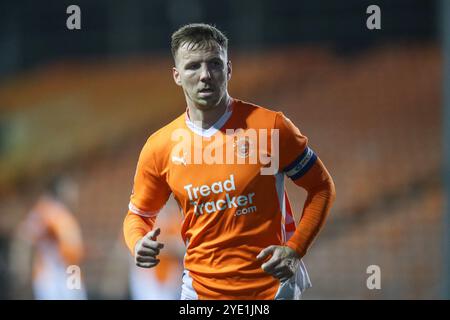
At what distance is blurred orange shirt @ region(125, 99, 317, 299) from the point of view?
3.30 meters

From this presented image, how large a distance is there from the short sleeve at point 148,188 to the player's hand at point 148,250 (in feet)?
0.93

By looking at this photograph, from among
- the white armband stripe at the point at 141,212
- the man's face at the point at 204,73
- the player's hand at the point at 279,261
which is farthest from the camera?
the white armband stripe at the point at 141,212

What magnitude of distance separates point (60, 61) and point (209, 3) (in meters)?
3.20

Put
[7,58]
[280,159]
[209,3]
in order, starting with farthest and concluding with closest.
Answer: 1. [7,58]
2. [209,3]
3. [280,159]

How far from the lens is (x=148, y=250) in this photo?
321 centimetres

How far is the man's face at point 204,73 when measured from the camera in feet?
10.8

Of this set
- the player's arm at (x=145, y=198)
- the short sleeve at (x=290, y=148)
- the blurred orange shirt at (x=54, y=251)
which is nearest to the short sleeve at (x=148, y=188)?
the player's arm at (x=145, y=198)

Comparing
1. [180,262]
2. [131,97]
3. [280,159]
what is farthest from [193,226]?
[131,97]

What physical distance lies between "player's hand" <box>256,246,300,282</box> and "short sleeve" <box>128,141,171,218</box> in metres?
0.54

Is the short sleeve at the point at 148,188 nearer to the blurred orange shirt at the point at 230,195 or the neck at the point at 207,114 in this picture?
the blurred orange shirt at the point at 230,195

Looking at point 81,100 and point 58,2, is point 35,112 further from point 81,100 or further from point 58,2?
point 58,2

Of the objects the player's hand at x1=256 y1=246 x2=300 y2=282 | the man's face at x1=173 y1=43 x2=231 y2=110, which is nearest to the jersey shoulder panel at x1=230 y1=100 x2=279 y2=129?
the man's face at x1=173 y1=43 x2=231 y2=110

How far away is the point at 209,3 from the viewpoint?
37.7 feet

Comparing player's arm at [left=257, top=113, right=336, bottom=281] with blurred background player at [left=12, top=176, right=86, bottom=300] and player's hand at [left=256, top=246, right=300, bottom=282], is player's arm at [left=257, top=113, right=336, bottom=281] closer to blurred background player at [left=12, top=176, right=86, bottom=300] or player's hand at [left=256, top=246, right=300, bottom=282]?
player's hand at [left=256, top=246, right=300, bottom=282]
